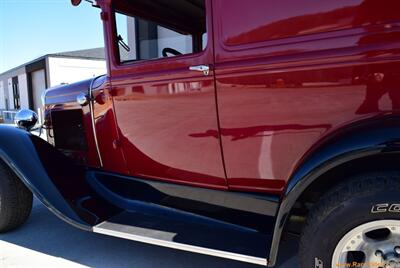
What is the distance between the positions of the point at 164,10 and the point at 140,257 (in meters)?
1.82

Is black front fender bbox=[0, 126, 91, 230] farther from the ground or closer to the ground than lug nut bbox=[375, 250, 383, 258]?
farther from the ground

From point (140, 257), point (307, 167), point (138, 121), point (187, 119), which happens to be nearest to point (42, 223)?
point (140, 257)

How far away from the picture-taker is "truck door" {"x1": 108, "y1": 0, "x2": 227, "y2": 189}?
205cm

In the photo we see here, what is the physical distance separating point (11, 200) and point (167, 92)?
1.63 m

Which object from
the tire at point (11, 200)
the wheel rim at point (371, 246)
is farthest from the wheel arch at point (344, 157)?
the tire at point (11, 200)

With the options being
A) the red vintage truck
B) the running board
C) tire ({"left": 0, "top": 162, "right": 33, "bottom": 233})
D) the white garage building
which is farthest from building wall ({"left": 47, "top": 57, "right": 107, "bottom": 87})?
the running board

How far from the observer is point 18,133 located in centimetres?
269

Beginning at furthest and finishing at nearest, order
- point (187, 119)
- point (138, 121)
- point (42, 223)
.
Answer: point (42, 223) < point (138, 121) < point (187, 119)

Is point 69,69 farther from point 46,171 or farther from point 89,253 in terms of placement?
point 89,253

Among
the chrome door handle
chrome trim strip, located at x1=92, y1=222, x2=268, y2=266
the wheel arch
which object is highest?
the chrome door handle

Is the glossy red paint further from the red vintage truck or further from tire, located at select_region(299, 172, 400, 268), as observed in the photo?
tire, located at select_region(299, 172, 400, 268)

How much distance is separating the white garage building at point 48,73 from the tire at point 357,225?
16.8 metres

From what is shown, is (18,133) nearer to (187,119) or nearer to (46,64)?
(187,119)

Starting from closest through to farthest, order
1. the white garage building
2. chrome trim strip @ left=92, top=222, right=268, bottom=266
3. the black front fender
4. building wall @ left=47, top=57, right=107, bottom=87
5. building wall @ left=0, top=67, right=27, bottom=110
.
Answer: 1. chrome trim strip @ left=92, top=222, right=268, bottom=266
2. the black front fender
3. building wall @ left=47, top=57, right=107, bottom=87
4. the white garage building
5. building wall @ left=0, top=67, right=27, bottom=110
